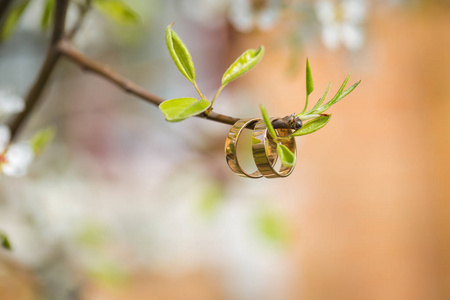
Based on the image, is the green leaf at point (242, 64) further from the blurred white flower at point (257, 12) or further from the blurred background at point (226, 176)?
the blurred background at point (226, 176)

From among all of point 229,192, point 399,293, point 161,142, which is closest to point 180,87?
point 161,142

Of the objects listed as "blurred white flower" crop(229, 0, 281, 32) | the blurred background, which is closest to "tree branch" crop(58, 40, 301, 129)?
"blurred white flower" crop(229, 0, 281, 32)

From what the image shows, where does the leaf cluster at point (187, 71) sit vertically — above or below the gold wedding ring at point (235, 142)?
above

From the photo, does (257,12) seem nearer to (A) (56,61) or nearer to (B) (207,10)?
(A) (56,61)

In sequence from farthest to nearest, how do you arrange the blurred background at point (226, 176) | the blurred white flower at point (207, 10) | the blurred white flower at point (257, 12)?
the blurred white flower at point (207, 10)
the blurred background at point (226, 176)
the blurred white flower at point (257, 12)

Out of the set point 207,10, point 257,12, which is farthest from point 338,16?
point 207,10

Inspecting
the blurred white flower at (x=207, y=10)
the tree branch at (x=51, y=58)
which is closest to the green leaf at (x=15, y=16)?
the tree branch at (x=51, y=58)

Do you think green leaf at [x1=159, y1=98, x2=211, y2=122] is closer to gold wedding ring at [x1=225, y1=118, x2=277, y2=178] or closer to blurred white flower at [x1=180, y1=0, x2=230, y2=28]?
gold wedding ring at [x1=225, y1=118, x2=277, y2=178]
